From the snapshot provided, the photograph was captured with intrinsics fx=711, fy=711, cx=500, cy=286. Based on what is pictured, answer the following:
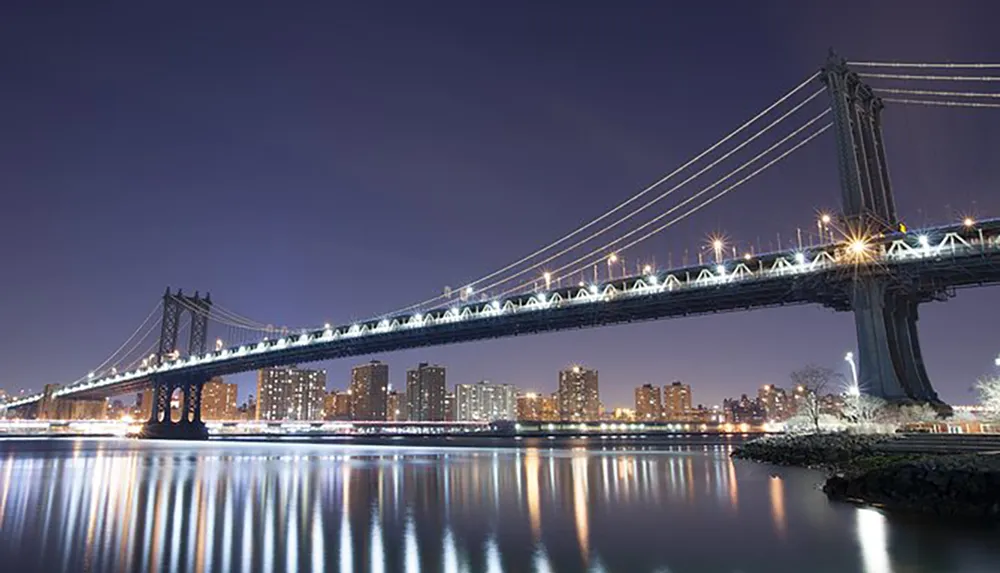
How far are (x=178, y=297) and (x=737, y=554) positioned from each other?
384ft

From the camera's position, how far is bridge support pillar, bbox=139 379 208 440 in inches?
3794

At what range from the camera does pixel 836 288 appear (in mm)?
46719

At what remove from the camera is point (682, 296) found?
57.8 meters

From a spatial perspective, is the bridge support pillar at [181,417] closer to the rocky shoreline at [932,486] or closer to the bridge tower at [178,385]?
the bridge tower at [178,385]

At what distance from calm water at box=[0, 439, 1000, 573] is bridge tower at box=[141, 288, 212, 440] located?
2927 inches

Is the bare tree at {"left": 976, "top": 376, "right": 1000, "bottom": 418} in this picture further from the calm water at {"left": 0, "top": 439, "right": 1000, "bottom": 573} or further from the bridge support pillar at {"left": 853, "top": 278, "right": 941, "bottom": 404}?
the calm water at {"left": 0, "top": 439, "right": 1000, "bottom": 573}

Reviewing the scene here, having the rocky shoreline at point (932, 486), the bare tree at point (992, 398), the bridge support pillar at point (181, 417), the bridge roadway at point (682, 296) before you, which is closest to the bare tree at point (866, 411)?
the bare tree at point (992, 398)

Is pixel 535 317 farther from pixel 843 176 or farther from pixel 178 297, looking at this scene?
pixel 178 297

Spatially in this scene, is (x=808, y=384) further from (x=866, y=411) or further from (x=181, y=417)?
(x=181, y=417)

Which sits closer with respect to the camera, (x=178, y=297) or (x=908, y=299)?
(x=908, y=299)

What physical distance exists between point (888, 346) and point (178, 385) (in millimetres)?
91530

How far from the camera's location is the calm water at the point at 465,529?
472 inches

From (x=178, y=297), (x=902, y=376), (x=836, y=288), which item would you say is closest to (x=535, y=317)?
(x=836, y=288)

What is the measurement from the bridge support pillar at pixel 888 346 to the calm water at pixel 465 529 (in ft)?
54.6
